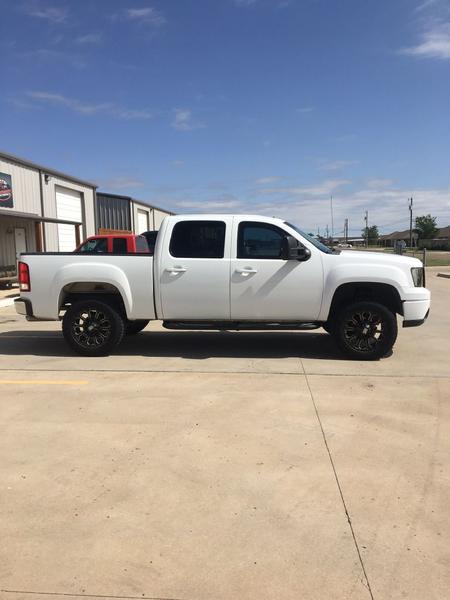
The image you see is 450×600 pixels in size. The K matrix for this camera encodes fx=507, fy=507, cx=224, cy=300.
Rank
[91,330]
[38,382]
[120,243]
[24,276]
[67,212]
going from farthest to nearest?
[67,212], [120,243], [91,330], [24,276], [38,382]

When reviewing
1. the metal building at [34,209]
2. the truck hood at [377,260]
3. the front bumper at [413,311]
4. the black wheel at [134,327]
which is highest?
the metal building at [34,209]

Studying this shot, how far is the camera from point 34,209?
22.0 meters

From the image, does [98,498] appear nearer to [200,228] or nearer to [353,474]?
[353,474]

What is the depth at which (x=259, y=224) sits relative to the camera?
23.2ft

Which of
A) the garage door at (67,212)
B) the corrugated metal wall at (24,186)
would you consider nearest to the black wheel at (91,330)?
the corrugated metal wall at (24,186)

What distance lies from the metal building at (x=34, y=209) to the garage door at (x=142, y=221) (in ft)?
55.7

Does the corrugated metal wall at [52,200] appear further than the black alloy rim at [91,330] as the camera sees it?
Yes

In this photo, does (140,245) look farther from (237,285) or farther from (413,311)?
(413,311)

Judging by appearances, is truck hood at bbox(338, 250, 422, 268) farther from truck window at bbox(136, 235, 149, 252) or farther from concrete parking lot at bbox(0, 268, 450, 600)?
truck window at bbox(136, 235, 149, 252)

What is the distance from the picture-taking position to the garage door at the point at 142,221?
44781 millimetres

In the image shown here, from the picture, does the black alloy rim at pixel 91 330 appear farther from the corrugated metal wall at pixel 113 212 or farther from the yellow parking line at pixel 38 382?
the corrugated metal wall at pixel 113 212

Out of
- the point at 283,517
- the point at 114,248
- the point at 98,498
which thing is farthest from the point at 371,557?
the point at 114,248

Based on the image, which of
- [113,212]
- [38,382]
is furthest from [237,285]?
[113,212]

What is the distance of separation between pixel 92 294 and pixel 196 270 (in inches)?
63.0
